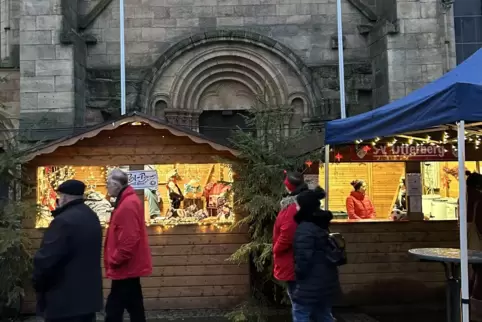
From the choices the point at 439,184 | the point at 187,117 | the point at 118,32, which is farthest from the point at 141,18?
the point at 439,184

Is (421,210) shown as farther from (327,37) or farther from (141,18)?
(141,18)

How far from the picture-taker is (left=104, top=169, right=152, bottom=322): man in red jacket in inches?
174

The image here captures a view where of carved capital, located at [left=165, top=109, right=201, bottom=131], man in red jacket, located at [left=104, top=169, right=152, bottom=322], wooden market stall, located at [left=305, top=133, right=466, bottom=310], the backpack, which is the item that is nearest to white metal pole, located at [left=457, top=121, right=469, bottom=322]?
the backpack

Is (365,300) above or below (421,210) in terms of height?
below

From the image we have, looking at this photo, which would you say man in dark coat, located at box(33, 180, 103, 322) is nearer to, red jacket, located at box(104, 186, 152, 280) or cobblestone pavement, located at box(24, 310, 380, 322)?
red jacket, located at box(104, 186, 152, 280)

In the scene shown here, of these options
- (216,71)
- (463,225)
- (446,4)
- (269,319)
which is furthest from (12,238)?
(446,4)

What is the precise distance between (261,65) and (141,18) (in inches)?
111

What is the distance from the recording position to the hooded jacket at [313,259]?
4.29 m

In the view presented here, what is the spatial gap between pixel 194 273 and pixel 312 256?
352cm

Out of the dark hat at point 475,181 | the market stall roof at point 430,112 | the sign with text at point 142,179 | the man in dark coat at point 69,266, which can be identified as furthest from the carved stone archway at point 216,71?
the man in dark coat at point 69,266

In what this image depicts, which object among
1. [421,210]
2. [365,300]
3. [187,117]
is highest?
[187,117]

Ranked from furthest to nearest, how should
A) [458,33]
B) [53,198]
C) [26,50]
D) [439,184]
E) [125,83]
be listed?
1. [458,33]
2. [125,83]
3. [26,50]
4. [439,184]
5. [53,198]

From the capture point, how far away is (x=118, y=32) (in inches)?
447

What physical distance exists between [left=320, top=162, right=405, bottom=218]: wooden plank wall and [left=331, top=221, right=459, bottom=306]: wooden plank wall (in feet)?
1.07
